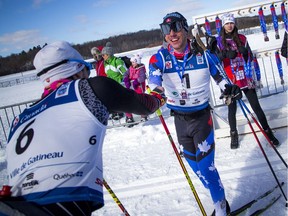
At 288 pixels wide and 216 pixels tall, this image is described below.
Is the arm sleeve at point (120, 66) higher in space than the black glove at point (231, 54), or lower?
higher

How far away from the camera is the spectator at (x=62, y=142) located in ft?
4.37

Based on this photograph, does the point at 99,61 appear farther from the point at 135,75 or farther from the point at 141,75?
the point at 141,75

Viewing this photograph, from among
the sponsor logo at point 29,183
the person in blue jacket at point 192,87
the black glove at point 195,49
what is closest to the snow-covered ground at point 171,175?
the person in blue jacket at point 192,87

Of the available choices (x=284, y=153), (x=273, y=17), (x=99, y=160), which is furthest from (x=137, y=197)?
(x=273, y=17)

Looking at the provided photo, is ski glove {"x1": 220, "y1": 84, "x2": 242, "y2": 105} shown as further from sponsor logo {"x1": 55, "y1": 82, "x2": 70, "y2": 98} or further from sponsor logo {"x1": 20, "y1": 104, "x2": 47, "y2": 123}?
sponsor logo {"x1": 20, "y1": 104, "x2": 47, "y2": 123}

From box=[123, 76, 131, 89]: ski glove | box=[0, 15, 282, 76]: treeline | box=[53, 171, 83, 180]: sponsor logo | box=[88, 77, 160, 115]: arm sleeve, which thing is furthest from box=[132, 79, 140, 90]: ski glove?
box=[0, 15, 282, 76]: treeline

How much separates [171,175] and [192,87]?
1.93 meters

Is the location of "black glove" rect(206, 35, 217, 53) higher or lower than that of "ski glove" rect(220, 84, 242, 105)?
higher

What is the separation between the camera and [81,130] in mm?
1420

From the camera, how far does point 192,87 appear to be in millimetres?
3008

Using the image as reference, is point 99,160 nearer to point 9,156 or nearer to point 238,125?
point 9,156

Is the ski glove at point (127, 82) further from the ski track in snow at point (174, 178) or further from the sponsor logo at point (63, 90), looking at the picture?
the sponsor logo at point (63, 90)

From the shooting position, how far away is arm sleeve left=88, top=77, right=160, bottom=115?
1.50 m

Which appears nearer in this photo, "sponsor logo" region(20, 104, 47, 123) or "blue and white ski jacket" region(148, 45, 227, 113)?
"sponsor logo" region(20, 104, 47, 123)
